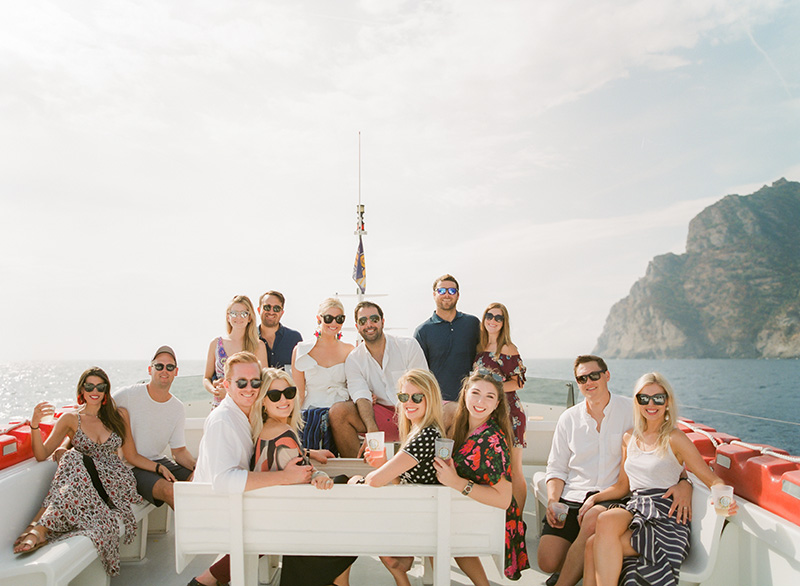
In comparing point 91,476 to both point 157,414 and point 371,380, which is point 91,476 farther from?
point 371,380

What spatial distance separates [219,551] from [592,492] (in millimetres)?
1869

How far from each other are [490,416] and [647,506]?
2.76 feet

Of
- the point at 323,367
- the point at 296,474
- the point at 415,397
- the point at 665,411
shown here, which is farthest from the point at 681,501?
the point at 323,367

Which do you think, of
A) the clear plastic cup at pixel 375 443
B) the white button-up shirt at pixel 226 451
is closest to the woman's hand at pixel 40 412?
the white button-up shirt at pixel 226 451

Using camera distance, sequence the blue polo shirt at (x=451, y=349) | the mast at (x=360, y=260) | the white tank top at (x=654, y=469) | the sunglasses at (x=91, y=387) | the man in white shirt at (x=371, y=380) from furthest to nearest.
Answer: the mast at (x=360, y=260)
the blue polo shirt at (x=451, y=349)
the man in white shirt at (x=371, y=380)
the sunglasses at (x=91, y=387)
the white tank top at (x=654, y=469)

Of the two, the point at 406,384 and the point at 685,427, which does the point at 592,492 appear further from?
the point at 406,384

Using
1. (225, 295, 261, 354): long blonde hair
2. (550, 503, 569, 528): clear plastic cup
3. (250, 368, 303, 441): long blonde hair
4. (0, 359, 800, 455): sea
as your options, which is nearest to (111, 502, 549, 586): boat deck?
(550, 503, 569, 528): clear plastic cup

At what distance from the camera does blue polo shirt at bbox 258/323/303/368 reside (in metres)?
4.38

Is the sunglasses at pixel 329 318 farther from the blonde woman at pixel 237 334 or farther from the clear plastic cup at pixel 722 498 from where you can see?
the clear plastic cup at pixel 722 498

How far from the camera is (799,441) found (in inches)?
1373

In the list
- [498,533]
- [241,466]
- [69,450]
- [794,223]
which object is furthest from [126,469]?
[794,223]

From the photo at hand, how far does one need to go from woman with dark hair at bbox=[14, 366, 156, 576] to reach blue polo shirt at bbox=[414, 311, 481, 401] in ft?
6.32

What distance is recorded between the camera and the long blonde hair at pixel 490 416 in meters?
2.60

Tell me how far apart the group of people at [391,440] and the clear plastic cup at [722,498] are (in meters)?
0.19
